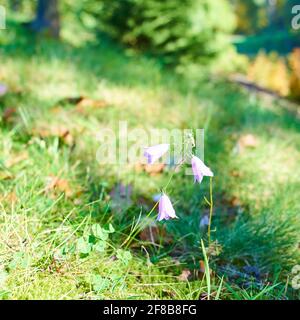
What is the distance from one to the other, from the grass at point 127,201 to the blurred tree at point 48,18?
233cm

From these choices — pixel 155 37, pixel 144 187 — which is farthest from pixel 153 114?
pixel 155 37

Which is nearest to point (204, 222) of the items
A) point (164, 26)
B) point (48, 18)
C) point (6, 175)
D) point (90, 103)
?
point (6, 175)

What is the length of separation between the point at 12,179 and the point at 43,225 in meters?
0.41

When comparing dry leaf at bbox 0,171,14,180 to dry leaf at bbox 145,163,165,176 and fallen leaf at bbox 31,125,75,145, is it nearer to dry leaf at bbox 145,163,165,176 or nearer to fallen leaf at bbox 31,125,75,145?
fallen leaf at bbox 31,125,75,145

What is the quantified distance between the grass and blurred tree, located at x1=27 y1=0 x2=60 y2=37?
2328mm

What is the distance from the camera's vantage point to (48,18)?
19.7ft

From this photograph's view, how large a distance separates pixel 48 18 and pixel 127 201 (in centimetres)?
463

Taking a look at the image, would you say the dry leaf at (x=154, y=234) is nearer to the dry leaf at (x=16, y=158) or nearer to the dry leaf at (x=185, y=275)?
the dry leaf at (x=185, y=275)

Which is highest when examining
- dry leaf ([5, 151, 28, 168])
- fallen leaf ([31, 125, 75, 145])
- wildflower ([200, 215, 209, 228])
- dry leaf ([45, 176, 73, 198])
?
fallen leaf ([31, 125, 75, 145])

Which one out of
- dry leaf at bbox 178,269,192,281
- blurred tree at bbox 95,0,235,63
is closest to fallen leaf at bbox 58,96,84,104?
dry leaf at bbox 178,269,192,281

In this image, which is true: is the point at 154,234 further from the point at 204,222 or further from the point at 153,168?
the point at 153,168

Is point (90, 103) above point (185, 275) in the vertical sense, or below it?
above

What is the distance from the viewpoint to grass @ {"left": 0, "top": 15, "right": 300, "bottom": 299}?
1489mm
